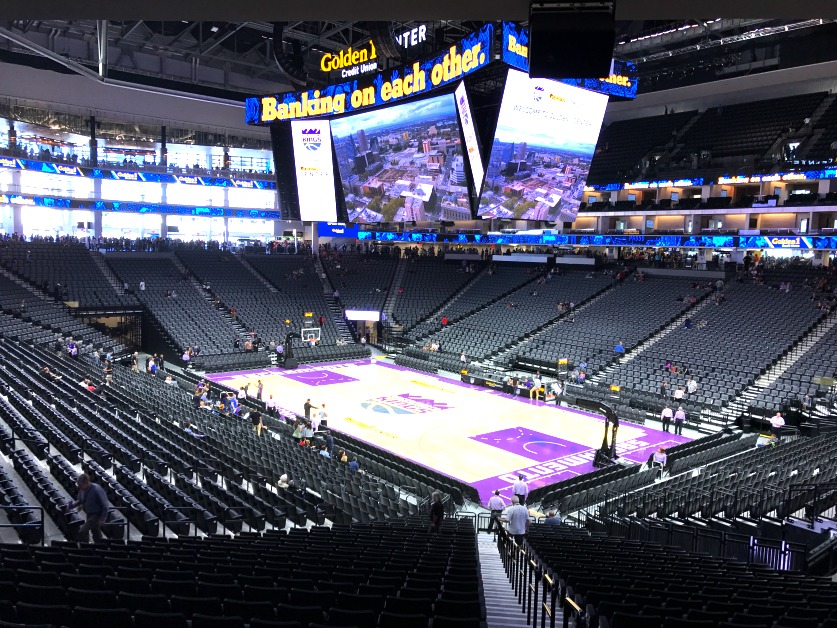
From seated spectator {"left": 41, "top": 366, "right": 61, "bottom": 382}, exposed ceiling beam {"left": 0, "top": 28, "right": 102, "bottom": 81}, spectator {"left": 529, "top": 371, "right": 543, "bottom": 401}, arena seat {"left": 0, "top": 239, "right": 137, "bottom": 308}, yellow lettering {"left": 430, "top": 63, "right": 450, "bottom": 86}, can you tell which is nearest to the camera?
exposed ceiling beam {"left": 0, "top": 28, "right": 102, "bottom": 81}

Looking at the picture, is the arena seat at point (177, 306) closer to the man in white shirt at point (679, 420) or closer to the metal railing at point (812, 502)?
the man in white shirt at point (679, 420)

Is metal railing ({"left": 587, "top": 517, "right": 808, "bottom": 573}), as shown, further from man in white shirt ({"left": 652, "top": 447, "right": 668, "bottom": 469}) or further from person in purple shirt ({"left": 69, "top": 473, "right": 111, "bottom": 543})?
person in purple shirt ({"left": 69, "top": 473, "right": 111, "bottom": 543})

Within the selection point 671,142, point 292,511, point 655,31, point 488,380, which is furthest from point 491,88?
point 292,511

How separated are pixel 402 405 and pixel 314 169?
16.3 m

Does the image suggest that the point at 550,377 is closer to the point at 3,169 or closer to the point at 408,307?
the point at 408,307

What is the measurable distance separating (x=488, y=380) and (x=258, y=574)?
26.9 metres

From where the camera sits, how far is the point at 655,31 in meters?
36.6

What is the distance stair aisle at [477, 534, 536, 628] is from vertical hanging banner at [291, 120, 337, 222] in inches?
1075

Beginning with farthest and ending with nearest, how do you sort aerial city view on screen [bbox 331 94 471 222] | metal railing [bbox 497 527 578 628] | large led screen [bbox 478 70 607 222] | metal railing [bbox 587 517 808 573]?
aerial city view on screen [bbox 331 94 471 222]
large led screen [bbox 478 70 607 222]
metal railing [bbox 587 517 808 573]
metal railing [bbox 497 527 578 628]

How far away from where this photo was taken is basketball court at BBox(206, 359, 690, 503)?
20828mm

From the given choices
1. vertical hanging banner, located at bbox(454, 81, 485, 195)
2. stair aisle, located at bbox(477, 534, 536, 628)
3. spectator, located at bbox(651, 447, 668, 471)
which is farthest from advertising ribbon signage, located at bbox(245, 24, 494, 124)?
stair aisle, located at bbox(477, 534, 536, 628)

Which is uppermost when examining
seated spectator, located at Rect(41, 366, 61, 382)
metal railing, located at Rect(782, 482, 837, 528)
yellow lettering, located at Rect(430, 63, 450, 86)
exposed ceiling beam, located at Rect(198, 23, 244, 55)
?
exposed ceiling beam, located at Rect(198, 23, 244, 55)

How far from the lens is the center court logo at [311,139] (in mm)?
36812

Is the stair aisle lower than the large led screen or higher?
lower
